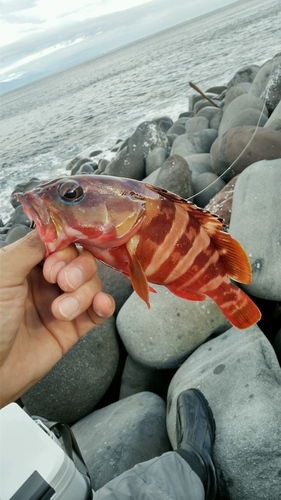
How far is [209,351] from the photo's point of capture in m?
3.55

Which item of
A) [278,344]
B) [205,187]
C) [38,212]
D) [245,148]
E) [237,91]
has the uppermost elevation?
[38,212]

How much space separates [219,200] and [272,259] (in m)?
1.43

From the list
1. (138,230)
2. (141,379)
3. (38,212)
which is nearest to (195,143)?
(141,379)

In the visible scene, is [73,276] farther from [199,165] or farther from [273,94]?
[273,94]

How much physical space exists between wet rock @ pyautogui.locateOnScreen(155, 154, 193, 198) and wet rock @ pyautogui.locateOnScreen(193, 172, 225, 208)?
421mm

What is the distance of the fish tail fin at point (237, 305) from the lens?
205cm

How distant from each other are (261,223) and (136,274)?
2.58 meters

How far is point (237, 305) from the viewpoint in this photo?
210 centimetres

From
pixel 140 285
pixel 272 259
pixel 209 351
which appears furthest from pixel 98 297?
pixel 272 259

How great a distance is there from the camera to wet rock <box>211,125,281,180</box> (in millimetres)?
5676

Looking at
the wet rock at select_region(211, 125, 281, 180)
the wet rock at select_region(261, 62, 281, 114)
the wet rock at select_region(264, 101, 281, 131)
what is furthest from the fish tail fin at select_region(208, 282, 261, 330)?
the wet rock at select_region(261, 62, 281, 114)

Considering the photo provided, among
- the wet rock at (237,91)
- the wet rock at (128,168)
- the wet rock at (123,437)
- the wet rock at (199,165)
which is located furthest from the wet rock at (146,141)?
the wet rock at (123,437)

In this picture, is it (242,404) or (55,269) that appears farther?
(242,404)

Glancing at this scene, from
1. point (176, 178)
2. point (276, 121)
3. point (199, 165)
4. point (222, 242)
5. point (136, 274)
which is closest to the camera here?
point (136, 274)
